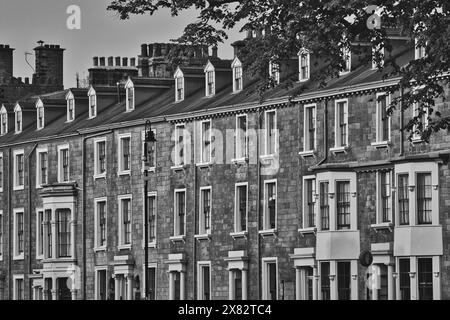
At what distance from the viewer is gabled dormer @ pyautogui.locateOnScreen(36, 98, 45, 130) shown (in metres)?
97.4

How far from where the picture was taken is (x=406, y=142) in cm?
6569

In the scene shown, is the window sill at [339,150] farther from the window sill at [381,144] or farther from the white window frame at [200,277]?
the white window frame at [200,277]

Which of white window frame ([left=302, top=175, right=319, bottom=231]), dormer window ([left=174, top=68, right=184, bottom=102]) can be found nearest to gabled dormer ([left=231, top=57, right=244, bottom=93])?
dormer window ([left=174, top=68, right=184, bottom=102])

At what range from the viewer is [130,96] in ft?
294

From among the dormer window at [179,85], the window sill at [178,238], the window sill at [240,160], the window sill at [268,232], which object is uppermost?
the dormer window at [179,85]

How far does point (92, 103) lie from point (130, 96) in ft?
13.7

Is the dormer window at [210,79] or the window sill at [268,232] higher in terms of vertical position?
the dormer window at [210,79]

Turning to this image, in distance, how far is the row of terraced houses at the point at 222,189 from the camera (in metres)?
65.6

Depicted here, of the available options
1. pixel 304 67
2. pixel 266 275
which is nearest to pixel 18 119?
pixel 304 67

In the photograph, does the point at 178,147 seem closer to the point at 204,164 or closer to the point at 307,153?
the point at 204,164

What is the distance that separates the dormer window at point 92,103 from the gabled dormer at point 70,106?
8.57ft

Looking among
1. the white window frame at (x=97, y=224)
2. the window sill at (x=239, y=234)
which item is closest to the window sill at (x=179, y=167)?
the window sill at (x=239, y=234)

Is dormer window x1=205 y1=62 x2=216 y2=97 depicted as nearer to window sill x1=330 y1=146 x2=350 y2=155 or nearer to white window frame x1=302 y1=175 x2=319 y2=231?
white window frame x1=302 y1=175 x2=319 y2=231

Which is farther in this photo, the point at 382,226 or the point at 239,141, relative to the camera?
the point at 239,141
